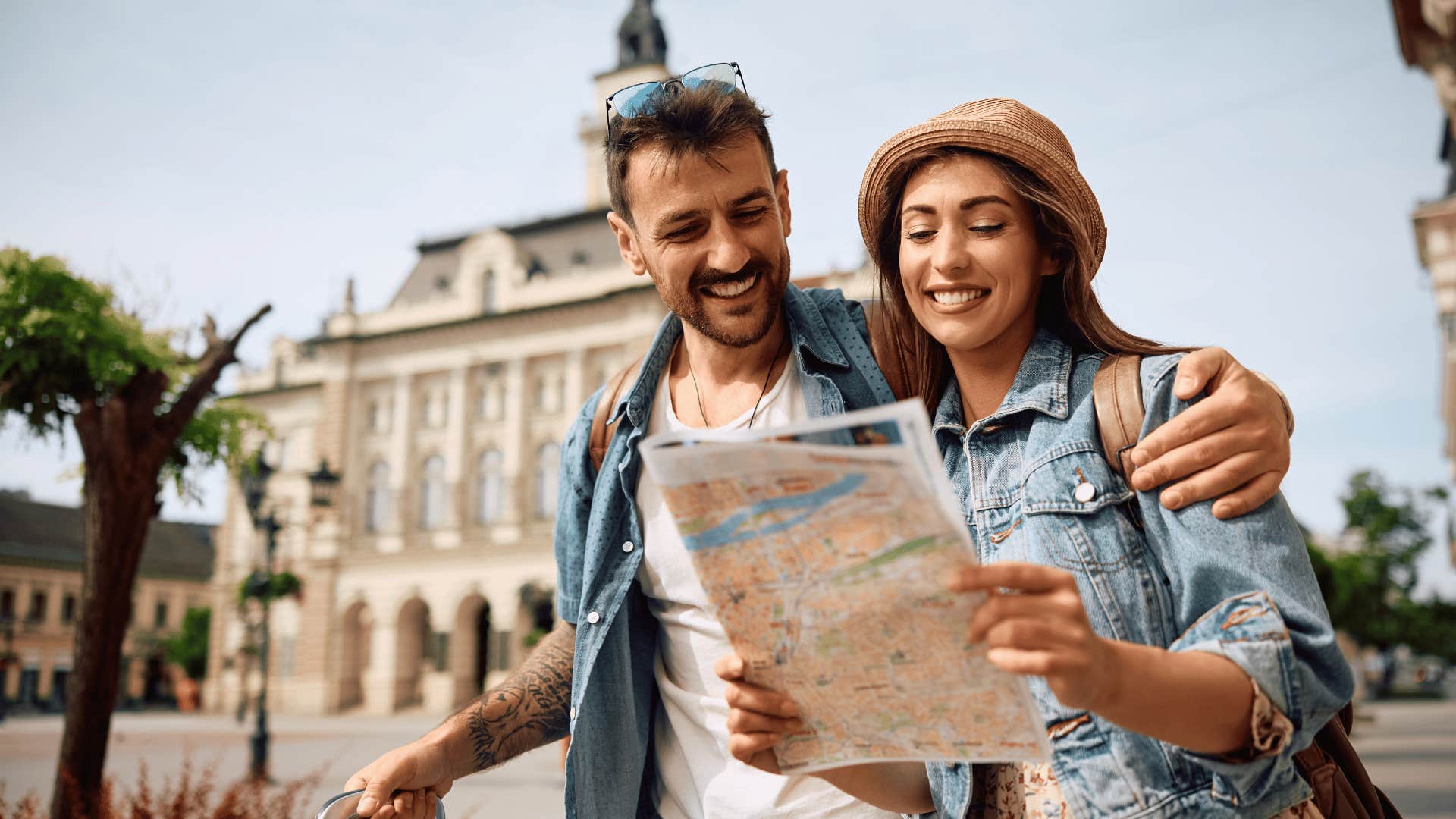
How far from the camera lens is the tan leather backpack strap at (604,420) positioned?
245 centimetres

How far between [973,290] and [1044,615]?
0.72m

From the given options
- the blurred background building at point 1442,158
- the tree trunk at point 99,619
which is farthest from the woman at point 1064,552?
the blurred background building at point 1442,158

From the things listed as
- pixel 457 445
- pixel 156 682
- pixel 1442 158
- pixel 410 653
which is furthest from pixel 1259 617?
pixel 156 682

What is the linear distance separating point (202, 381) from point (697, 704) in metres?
5.71

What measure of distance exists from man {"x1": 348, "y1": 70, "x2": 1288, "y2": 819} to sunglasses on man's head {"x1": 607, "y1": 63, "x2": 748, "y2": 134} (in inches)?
0.5

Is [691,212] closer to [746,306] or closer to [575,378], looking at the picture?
[746,306]

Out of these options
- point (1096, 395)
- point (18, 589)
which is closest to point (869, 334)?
point (1096, 395)

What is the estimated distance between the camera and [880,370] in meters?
2.21

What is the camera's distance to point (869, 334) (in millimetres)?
2303

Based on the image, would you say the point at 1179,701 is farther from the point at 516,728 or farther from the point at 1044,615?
the point at 516,728

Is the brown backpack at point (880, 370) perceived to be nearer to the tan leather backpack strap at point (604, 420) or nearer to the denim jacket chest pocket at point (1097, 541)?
the tan leather backpack strap at point (604, 420)

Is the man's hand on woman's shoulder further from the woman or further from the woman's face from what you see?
the woman's face

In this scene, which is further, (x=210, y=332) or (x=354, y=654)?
(x=354, y=654)

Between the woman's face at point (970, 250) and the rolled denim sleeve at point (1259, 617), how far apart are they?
428 millimetres
